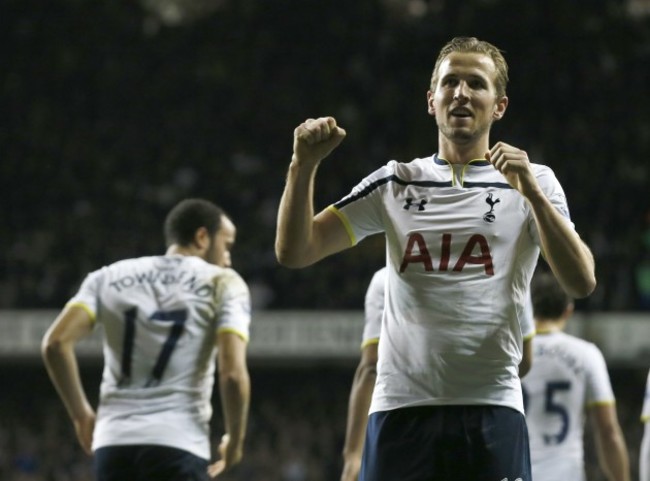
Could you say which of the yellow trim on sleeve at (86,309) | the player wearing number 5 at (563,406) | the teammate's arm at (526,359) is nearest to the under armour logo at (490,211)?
the teammate's arm at (526,359)

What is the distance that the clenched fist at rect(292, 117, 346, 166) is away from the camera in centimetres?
303

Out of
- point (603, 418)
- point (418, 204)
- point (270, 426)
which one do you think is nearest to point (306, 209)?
point (418, 204)

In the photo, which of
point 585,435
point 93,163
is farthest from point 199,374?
point 93,163

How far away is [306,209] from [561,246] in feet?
2.12

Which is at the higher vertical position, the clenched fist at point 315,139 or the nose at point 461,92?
the nose at point 461,92

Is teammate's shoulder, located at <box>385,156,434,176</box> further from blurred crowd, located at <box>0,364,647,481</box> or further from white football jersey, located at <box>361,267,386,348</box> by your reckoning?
blurred crowd, located at <box>0,364,647,481</box>

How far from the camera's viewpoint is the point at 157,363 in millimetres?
4754

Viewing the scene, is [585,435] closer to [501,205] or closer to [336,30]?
[336,30]

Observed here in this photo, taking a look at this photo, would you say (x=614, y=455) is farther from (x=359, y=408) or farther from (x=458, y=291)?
(x=458, y=291)

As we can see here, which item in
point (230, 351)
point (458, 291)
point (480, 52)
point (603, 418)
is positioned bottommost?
point (603, 418)

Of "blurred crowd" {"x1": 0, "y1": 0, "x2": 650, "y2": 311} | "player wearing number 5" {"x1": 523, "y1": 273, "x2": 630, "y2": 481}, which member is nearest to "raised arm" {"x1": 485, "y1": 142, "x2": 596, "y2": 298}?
"player wearing number 5" {"x1": 523, "y1": 273, "x2": 630, "y2": 481}

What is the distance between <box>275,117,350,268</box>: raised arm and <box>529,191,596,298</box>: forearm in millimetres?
528

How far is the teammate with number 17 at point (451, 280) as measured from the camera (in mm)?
3193

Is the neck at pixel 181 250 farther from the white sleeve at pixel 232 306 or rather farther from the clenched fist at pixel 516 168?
the clenched fist at pixel 516 168
